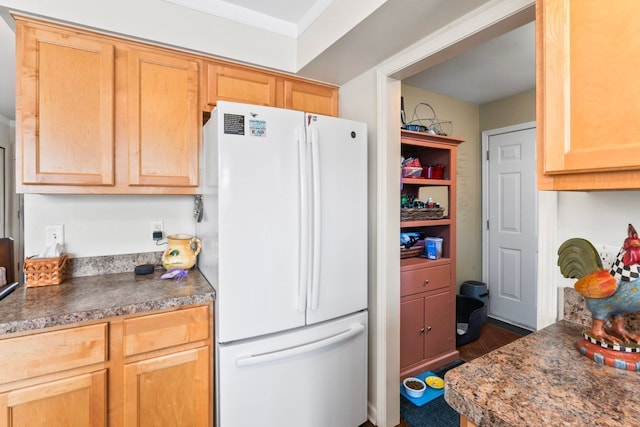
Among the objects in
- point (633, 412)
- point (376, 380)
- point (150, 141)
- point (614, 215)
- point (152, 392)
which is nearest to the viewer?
point (633, 412)

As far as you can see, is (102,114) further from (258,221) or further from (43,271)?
(258,221)

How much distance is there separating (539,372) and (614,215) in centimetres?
60

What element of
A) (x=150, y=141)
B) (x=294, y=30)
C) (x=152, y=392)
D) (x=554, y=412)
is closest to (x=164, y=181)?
(x=150, y=141)

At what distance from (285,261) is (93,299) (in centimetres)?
85

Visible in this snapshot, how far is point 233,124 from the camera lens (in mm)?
1370

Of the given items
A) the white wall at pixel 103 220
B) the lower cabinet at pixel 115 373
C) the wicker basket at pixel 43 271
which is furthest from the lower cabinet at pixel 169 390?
the white wall at pixel 103 220

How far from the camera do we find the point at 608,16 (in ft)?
2.44

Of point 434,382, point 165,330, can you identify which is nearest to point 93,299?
point 165,330

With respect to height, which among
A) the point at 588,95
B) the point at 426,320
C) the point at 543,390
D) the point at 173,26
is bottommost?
the point at 426,320

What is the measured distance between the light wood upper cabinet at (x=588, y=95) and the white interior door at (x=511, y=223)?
275cm

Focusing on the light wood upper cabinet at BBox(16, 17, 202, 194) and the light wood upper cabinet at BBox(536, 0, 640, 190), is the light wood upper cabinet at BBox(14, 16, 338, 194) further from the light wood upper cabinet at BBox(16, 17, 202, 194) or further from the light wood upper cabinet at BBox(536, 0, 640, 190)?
the light wood upper cabinet at BBox(536, 0, 640, 190)

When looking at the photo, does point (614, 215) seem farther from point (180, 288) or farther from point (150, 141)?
point (150, 141)

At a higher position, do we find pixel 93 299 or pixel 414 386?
pixel 93 299

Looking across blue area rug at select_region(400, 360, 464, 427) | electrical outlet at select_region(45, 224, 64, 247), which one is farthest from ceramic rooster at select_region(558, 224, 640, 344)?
electrical outlet at select_region(45, 224, 64, 247)
